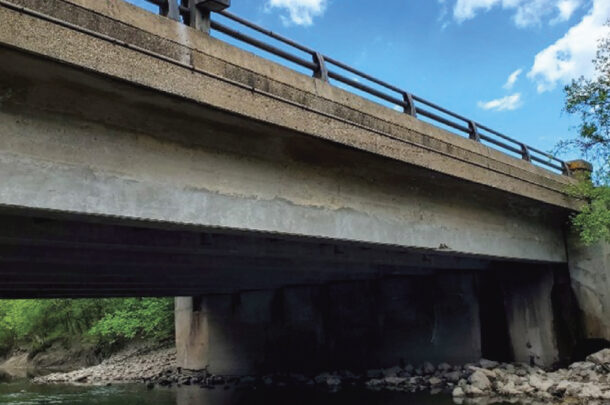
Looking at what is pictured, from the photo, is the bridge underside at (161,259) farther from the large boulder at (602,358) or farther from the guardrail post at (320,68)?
the large boulder at (602,358)

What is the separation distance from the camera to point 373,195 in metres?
9.62

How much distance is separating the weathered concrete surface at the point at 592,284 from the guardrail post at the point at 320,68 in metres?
11.1

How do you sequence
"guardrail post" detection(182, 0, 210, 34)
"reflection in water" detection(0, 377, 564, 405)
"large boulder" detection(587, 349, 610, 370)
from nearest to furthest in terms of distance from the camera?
"guardrail post" detection(182, 0, 210, 34), "large boulder" detection(587, 349, 610, 370), "reflection in water" detection(0, 377, 564, 405)

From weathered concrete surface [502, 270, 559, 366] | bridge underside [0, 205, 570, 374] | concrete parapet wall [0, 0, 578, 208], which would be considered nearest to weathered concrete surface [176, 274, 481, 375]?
bridge underside [0, 205, 570, 374]

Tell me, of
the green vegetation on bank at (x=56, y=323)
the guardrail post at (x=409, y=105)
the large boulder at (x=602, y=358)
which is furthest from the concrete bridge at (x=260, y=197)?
the green vegetation on bank at (x=56, y=323)

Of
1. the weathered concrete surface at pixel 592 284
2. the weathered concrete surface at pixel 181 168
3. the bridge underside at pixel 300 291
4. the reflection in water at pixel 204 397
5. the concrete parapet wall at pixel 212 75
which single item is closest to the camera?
the concrete parapet wall at pixel 212 75

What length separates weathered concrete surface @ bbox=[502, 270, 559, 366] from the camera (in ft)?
53.5

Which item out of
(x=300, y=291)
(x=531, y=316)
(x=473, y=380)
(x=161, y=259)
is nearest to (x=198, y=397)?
(x=300, y=291)

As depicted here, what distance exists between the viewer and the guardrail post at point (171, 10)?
6866 millimetres

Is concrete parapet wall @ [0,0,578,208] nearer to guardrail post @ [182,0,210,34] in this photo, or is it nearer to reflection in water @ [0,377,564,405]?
guardrail post @ [182,0,210,34]

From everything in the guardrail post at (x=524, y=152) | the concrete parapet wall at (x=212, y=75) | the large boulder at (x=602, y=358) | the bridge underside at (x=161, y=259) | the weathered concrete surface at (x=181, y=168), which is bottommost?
the large boulder at (x=602, y=358)

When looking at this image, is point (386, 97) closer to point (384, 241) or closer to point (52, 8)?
point (384, 241)

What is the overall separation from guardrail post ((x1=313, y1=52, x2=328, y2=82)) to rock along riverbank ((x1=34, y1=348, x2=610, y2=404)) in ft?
29.6

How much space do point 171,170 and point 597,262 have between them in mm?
13922
